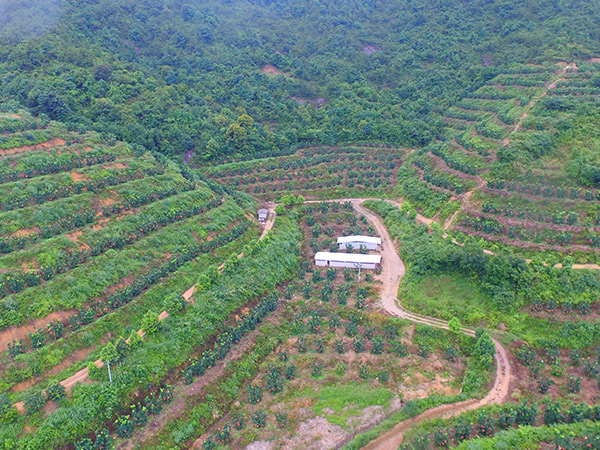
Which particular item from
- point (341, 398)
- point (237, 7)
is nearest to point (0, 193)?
point (341, 398)

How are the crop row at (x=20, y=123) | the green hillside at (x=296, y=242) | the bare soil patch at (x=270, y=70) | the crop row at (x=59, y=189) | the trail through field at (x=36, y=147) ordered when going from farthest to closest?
the bare soil patch at (x=270, y=70) < the crop row at (x=20, y=123) < the trail through field at (x=36, y=147) < the crop row at (x=59, y=189) < the green hillside at (x=296, y=242)

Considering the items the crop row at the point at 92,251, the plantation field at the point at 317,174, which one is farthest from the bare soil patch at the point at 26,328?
the plantation field at the point at 317,174

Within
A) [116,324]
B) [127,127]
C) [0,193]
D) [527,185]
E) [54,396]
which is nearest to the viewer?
[54,396]

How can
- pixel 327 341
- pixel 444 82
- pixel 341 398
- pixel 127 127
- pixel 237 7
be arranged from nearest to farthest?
1. pixel 341 398
2. pixel 327 341
3. pixel 127 127
4. pixel 444 82
5. pixel 237 7

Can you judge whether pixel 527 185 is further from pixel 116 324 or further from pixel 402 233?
pixel 116 324

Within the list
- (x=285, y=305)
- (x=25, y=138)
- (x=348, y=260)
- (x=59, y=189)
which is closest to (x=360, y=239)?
(x=348, y=260)

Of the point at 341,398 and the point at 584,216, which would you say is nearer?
the point at 341,398

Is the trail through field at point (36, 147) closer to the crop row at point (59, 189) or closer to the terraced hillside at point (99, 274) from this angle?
the terraced hillside at point (99, 274)
